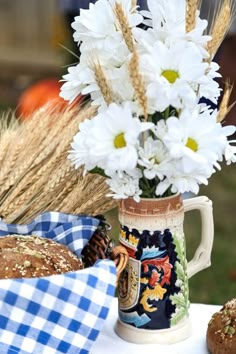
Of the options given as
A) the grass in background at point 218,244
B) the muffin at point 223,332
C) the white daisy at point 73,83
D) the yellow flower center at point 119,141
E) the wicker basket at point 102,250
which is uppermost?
the white daisy at point 73,83

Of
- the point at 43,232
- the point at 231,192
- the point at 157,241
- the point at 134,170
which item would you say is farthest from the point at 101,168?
the point at 231,192

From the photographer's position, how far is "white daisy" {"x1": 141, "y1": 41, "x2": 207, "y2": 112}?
4.14 feet

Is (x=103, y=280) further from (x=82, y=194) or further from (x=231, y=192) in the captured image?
(x=231, y=192)

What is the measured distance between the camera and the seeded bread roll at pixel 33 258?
4.42 ft

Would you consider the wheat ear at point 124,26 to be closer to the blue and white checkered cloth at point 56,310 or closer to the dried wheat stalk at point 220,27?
the dried wheat stalk at point 220,27

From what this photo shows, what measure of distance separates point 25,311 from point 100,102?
1.12ft

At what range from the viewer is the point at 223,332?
1363mm

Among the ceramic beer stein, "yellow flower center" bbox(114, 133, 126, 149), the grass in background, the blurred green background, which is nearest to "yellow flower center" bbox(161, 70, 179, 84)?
"yellow flower center" bbox(114, 133, 126, 149)

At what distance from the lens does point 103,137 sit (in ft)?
4.13

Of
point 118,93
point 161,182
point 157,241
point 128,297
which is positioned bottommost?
point 128,297

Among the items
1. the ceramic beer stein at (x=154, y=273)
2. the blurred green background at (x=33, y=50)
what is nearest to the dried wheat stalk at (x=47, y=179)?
the ceramic beer stein at (x=154, y=273)

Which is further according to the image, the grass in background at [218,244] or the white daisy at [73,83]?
the grass in background at [218,244]

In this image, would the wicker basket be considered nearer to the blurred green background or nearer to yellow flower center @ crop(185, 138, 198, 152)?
yellow flower center @ crop(185, 138, 198, 152)

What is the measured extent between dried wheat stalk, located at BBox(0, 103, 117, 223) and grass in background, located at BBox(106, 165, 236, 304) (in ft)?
6.00
